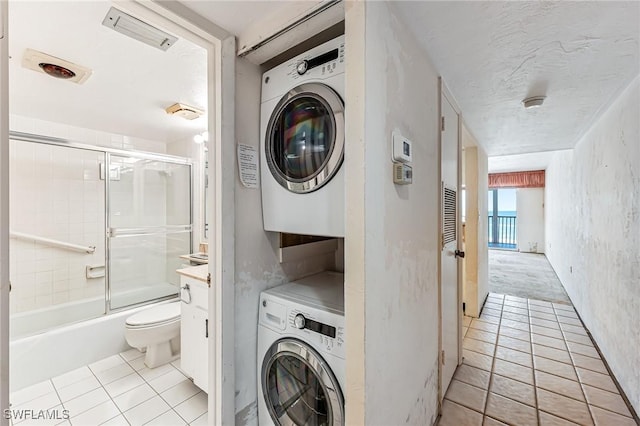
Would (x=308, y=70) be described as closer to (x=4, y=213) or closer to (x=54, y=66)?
(x=4, y=213)

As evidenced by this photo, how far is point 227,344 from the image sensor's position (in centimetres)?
126

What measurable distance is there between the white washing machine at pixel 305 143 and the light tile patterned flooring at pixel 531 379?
4.96 ft

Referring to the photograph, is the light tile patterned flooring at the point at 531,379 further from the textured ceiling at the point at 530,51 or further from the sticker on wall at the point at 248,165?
the textured ceiling at the point at 530,51

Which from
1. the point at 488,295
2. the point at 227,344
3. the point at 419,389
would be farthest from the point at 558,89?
the point at 488,295

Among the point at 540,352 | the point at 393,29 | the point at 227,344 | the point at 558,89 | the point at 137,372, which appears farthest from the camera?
the point at 540,352

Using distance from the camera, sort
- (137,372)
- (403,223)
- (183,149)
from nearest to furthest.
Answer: (403,223) → (137,372) → (183,149)

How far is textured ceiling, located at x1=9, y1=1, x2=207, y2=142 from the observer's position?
128cm

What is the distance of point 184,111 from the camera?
240 centimetres

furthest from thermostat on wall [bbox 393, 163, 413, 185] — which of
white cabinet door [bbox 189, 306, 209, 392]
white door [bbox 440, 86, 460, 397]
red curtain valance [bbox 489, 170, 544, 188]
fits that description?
red curtain valance [bbox 489, 170, 544, 188]

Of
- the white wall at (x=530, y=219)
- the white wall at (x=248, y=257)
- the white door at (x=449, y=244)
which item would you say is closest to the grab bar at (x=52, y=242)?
the white wall at (x=248, y=257)

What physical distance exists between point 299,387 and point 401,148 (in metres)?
1.19

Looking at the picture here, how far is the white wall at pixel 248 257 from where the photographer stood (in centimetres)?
132

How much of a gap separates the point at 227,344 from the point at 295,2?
59.6 inches

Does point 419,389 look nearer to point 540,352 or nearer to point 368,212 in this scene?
point 368,212
